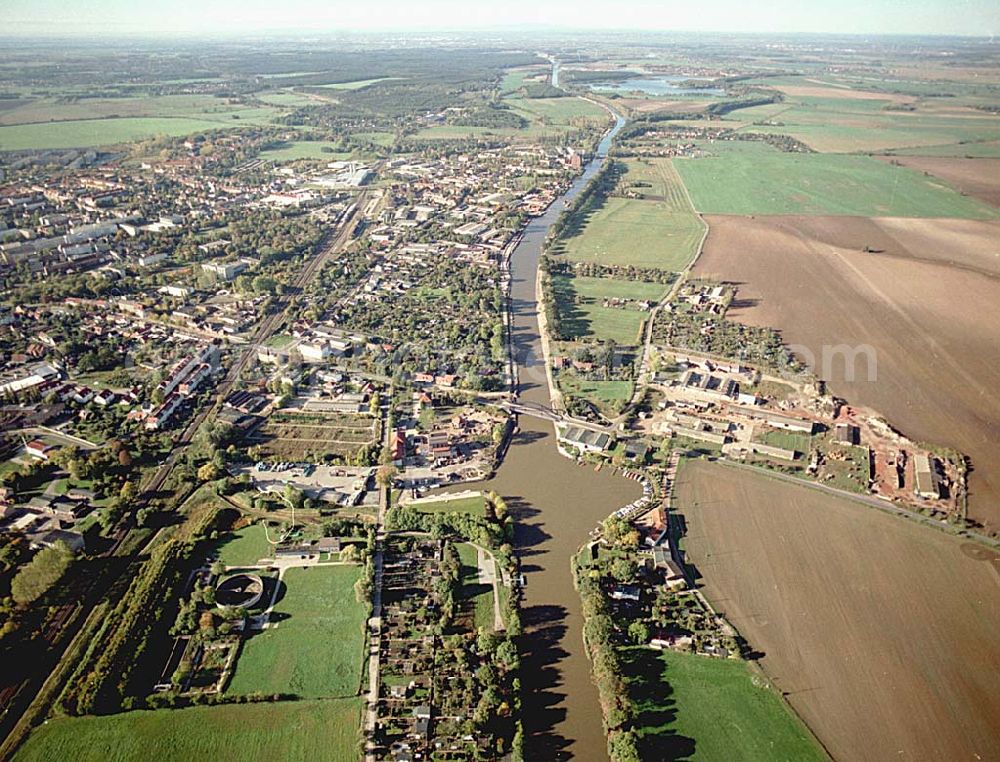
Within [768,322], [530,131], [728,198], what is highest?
[530,131]

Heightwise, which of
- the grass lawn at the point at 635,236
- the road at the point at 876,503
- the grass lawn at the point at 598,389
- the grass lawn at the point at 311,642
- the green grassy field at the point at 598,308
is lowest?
the grass lawn at the point at 311,642

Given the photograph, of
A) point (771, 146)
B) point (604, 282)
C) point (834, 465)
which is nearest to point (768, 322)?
point (604, 282)

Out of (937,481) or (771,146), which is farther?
(771,146)

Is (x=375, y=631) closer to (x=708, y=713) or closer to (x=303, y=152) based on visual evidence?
(x=708, y=713)

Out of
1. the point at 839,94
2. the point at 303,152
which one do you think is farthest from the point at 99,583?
the point at 839,94

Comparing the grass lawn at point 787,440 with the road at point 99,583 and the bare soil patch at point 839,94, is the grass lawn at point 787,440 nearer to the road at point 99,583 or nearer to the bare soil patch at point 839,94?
the road at point 99,583

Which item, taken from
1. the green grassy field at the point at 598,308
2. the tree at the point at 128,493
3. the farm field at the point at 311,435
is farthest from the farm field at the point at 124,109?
the tree at the point at 128,493

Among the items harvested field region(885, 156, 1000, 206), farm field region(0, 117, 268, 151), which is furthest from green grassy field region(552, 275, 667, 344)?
farm field region(0, 117, 268, 151)

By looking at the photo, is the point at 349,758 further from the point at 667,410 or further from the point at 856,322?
the point at 856,322
